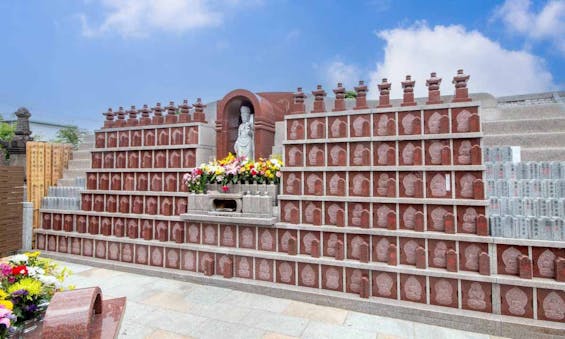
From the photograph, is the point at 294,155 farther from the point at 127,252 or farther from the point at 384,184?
the point at 127,252

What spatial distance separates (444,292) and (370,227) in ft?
4.75

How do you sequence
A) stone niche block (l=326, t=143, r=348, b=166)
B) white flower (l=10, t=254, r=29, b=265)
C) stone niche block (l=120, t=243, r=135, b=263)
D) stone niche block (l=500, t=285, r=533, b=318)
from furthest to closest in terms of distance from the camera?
stone niche block (l=120, t=243, r=135, b=263)
stone niche block (l=326, t=143, r=348, b=166)
stone niche block (l=500, t=285, r=533, b=318)
white flower (l=10, t=254, r=29, b=265)

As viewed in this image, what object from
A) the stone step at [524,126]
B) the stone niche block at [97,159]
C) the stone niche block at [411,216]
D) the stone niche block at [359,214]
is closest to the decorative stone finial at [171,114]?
the stone niche block at [97,159]

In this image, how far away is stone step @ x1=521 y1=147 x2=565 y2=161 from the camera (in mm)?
5386

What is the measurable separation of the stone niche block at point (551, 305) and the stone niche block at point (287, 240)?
368 centimetres

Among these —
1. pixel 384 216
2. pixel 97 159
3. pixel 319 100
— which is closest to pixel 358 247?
pixel 384 216

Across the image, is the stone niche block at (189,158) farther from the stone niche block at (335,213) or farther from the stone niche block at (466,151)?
the stone niche block at (466,151)

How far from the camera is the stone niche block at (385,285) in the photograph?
4.98m

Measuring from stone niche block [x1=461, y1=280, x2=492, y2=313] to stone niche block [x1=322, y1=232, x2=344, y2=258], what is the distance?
1.97 m

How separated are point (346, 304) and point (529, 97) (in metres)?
8.32

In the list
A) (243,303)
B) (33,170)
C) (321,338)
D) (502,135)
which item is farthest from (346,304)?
(33,170)

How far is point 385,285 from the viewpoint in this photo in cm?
503

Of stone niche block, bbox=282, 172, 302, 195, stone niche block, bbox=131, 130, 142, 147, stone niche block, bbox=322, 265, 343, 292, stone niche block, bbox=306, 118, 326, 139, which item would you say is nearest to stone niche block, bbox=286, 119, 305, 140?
stone niche block, bbox=306, 118, 326, 139

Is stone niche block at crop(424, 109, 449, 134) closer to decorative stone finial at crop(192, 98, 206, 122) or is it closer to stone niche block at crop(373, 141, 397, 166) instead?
stone niche block at crop(373, 141, 397, 166)
